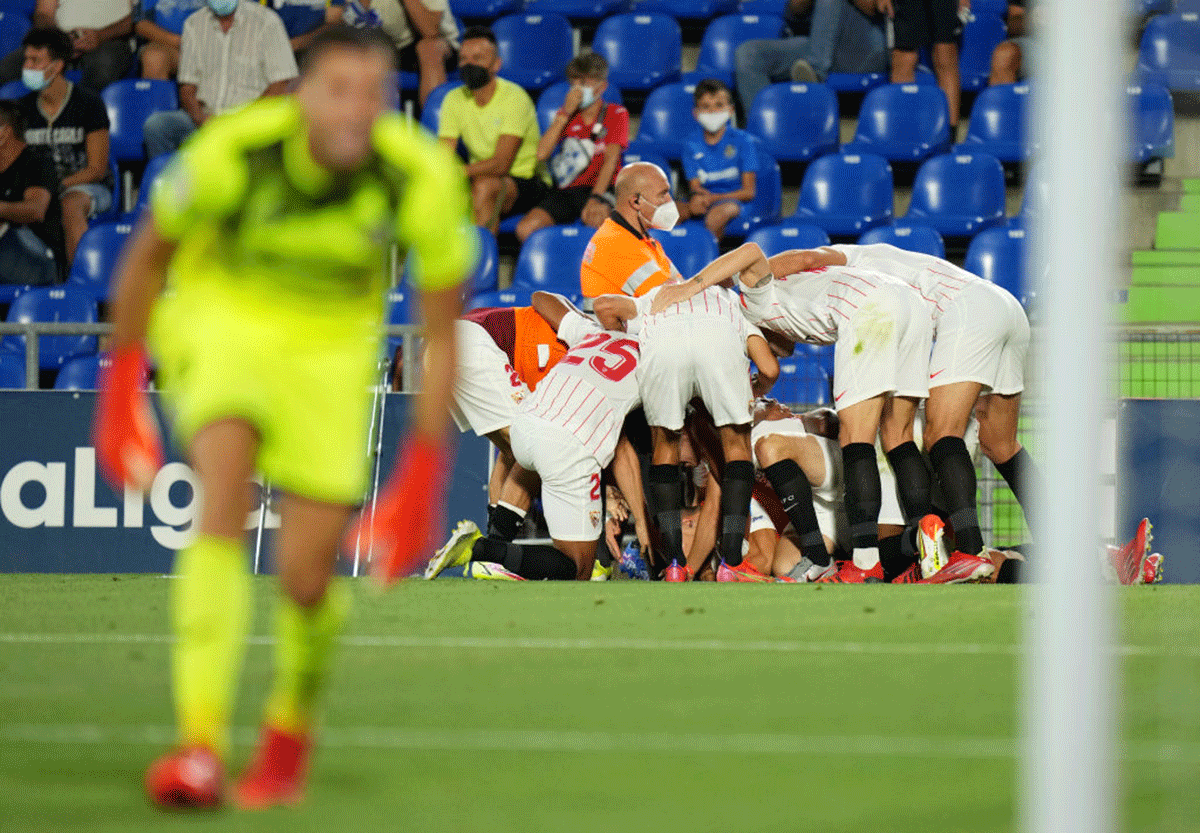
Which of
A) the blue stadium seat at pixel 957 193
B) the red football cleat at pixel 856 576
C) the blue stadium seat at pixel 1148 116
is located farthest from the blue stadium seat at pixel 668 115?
the blue stadium seat at pixel 1148 116

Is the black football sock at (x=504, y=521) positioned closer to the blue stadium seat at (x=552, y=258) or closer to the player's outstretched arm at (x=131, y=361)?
the blue stadium seat at (x=552, y=258)

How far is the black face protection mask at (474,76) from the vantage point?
38.6 ft

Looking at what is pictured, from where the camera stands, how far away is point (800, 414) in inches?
353

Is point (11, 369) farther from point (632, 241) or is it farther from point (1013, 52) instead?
point (1013, 52)

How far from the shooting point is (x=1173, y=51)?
145 inches

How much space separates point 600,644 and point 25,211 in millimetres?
7766

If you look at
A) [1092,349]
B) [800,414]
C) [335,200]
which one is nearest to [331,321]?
[335,200]

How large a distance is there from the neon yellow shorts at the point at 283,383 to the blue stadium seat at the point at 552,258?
818 cm

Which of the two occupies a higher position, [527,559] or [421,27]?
[421,27]

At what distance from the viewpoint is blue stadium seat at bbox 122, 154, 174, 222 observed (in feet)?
40.0

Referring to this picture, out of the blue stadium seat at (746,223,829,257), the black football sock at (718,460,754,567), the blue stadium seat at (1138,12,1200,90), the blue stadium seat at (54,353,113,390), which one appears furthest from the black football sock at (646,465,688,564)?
the blue stadium seat at (1138,12,1200,90)

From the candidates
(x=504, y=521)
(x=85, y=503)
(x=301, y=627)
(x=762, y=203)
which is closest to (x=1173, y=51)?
(x=301, y=627)

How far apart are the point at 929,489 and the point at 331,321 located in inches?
219

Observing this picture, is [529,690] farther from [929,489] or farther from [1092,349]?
[929,489]
